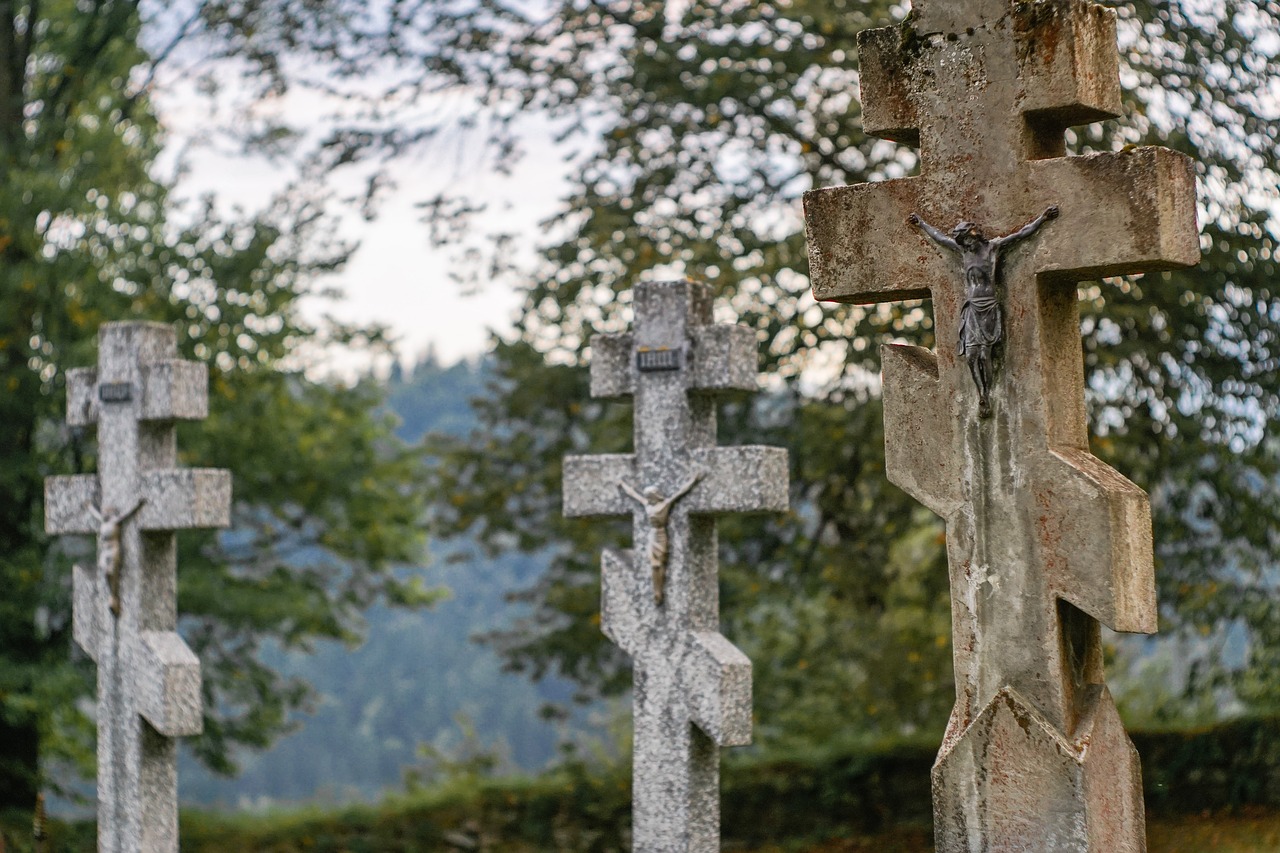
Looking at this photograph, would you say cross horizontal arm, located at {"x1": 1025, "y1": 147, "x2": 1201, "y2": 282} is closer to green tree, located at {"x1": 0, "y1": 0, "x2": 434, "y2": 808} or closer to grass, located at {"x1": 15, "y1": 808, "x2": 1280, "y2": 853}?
grass, located at {"x1": 15, "y1": 808, "x2": 1280, "y2": 853}

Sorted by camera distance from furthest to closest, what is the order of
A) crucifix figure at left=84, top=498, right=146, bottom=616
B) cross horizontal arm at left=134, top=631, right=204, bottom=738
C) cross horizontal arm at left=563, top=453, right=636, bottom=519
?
crucifix figure at left=84, top=498, right=146, bottom=616 < cross horizontal arm at left=134, top=631, right=204, bottom=738 < cross horizontal arm at left=563, top=453, right=636, bottom=519

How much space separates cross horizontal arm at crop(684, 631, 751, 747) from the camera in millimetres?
6266

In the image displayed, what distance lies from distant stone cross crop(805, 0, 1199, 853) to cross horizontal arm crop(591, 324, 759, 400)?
7.93 ft

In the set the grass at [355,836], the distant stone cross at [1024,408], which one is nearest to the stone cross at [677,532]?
the distant stone cross at [1024,408]

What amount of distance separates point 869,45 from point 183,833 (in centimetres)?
945

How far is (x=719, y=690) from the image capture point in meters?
6.26

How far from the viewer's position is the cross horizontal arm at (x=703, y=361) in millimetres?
6473

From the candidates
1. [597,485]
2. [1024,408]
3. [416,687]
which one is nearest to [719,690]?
[597,485]

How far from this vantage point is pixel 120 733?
25.1 feet

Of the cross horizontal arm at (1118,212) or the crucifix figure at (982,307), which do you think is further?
the crucifix figure at (982,307)

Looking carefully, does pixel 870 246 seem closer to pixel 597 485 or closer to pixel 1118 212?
pixel 1118 212

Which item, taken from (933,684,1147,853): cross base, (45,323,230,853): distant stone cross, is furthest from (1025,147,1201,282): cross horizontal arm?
(45,323,230,853): distant stone cross

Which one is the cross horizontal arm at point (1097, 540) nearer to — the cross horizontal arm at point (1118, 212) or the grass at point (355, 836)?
the cross horizontal arm at point (1118, 212)

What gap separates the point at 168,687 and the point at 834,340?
5228 mm
